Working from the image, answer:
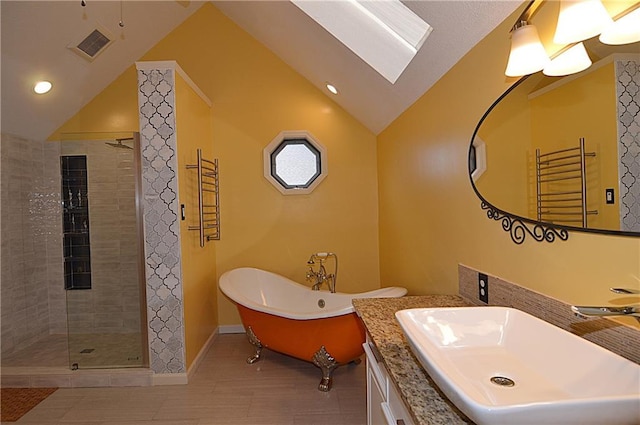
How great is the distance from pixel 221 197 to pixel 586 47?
136 inches

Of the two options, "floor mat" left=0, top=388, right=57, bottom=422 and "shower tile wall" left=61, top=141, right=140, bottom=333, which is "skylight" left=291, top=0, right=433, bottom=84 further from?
"floor mat" left=0, top=388, right=57, bottom=422

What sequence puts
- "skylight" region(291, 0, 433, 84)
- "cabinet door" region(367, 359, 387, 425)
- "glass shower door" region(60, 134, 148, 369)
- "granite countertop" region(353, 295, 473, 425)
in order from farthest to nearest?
"glass shower door" region(60, 134, 148, 369) < "skylight" region(291, 0, 433, 84) < "cabinet door" region(367, 359, 387, 425) < "granite countertop" region(353, 295, 473, 425)

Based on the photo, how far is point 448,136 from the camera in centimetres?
196

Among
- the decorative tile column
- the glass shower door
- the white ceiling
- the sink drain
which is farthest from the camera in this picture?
the glass shower door

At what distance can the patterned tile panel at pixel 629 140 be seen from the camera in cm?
86

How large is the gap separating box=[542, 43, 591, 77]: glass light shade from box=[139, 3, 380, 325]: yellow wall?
9.34 feet

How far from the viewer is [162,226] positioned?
9.19ft

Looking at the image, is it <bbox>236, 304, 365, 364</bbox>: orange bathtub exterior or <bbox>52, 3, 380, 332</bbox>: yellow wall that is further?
<bbox>52, 3, 380, 332</bbox>: yellow wall

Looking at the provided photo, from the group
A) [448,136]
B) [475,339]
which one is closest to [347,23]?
[448,136]

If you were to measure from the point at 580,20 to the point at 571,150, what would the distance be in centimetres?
35

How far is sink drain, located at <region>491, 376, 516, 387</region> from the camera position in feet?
3.09

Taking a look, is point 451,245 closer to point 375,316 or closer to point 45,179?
point 375,316

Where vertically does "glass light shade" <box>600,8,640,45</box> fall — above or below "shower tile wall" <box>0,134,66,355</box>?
above

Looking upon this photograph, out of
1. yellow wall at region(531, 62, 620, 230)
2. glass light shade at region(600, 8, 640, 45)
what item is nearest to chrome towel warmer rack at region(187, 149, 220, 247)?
yellow wall at region(531, 62, 620, 230)
